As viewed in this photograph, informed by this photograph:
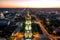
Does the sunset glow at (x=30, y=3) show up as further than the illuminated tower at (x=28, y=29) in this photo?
Yes

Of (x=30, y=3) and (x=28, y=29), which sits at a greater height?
(x=30, y=3)

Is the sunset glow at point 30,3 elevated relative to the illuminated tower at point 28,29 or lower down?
elevated

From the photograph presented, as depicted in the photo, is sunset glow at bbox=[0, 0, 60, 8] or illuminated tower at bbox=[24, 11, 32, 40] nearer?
illuminated tower at bbox=[24, 11, 32, 40]

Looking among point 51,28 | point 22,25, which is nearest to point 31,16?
point 22,25

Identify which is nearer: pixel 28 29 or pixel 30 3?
pixel 28 29

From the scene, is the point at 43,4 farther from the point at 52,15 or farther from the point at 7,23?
the point at 7,23

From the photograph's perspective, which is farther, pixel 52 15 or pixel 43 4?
pixel 43 4

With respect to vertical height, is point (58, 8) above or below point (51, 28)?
above

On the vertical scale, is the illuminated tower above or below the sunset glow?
below
